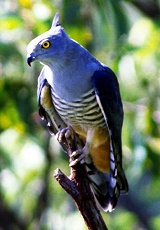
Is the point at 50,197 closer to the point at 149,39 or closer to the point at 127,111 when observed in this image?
the point at 127,111

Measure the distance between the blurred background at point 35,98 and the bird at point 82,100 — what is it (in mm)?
470

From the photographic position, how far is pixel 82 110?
195 inches

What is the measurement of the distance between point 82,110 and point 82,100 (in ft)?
0.22

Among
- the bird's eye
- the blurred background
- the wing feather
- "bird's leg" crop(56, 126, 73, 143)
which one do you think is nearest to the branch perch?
"bird's leg" crop(56, 126, 73, 143)

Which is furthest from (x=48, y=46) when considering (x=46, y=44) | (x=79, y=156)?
(x=79, y=156)

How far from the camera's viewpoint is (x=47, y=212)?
286 inches

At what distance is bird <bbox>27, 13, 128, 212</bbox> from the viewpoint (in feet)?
15.8

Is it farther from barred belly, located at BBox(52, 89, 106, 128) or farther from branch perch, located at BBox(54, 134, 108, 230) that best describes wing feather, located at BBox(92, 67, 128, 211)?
branch perch, located at BBox(54, 134, 108, 230)

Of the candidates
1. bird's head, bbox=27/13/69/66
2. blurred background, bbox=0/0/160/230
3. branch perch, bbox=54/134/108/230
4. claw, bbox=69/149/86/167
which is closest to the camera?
branch perch, bbox=54/134/108/230

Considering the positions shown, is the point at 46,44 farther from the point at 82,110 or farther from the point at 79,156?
the point at 79,156

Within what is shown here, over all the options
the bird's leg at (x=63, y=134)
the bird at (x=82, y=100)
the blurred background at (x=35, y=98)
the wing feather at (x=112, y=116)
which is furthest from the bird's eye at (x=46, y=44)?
the blurred background at (x=35, y=98)

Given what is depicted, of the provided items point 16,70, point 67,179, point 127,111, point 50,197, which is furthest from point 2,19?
point 50,197

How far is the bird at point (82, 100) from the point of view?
15.8 feet

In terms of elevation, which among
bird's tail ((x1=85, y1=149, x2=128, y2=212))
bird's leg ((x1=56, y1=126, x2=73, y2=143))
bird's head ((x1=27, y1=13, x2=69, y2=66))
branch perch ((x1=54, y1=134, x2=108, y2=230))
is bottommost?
bird's tail ((x1=85, y1=149, x2=128, y2=212))
